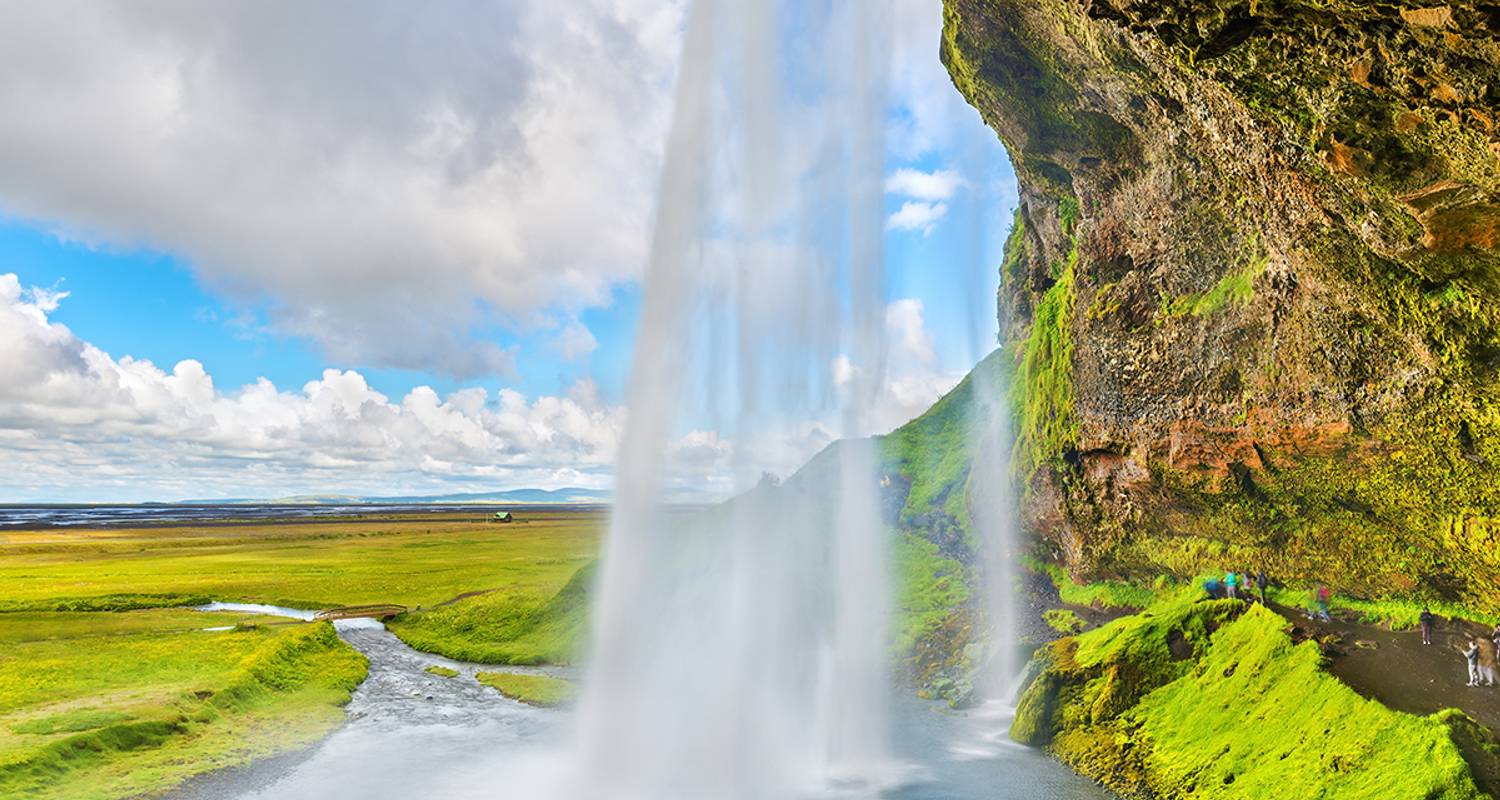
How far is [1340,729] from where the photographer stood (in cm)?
1777

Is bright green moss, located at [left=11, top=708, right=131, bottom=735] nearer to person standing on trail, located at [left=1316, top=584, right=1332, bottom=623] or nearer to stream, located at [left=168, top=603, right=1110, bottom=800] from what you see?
stream, located at [left=168, top=603, right=1110, bottom=800]

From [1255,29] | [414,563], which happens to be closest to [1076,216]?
[1255,29]

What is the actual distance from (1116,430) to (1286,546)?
24.9ft

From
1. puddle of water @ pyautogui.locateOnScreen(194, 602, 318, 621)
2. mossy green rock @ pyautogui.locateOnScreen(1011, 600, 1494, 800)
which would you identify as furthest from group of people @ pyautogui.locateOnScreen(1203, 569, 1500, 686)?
puddle of water @ pyautogui.locateOnScreen(194, 602, 318, 621)

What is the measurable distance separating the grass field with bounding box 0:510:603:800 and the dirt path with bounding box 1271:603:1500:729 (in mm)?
33347

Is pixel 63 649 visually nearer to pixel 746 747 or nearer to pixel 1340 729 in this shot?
pixel 746 747

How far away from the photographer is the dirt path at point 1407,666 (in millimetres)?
17922

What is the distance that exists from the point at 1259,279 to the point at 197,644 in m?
51.8

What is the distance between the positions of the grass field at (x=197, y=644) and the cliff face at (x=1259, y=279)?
31.2 m

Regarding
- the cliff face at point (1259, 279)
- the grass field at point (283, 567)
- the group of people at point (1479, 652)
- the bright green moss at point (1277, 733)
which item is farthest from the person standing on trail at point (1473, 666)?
the grass field at point (283, 567)

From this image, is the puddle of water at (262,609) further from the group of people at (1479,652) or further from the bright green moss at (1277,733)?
the group of people at (1479,652)

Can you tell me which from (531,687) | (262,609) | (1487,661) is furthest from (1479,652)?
(262,609)

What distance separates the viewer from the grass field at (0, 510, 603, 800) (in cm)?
2314

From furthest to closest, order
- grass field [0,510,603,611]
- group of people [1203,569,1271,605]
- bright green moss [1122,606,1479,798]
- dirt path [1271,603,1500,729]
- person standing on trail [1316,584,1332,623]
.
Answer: grass field [0,510,603,611], group of people [1203,569,1271,605], person standing on trail [1316,584,1332,623], dirt path [1271,603,1500,729], bright green moss [1122,606,1479,798]
